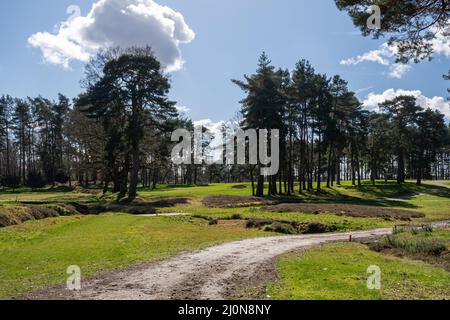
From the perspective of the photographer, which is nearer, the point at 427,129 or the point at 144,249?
the point at 144,249

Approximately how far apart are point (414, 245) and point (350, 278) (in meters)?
7.32

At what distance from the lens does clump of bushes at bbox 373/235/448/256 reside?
16.9 meters

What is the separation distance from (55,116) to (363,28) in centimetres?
7731

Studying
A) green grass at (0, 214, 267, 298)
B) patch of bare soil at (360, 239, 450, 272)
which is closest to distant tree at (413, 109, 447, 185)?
green grass at (0, 214, 267, 298)

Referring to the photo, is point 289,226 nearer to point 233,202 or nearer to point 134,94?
point 233,202

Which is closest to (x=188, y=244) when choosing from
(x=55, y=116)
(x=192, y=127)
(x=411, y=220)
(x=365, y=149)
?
(x=411, y=220)

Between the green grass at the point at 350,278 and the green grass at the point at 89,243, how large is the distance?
5.87 metres

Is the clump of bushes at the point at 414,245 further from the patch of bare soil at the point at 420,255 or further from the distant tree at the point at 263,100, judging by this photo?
the distant tree at the point at 263,100

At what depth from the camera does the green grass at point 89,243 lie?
43.1ft

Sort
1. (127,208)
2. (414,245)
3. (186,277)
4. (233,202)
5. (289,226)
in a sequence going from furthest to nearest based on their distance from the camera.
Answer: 1. (233,202)
2. (127,208)
3. (289,226)
4. (414,245)
5. (186,277)

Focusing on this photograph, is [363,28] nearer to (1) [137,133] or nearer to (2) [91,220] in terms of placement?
(2) [91,220]

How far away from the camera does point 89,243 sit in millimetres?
18516

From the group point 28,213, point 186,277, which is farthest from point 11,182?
point 186,277

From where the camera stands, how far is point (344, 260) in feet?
49.3
